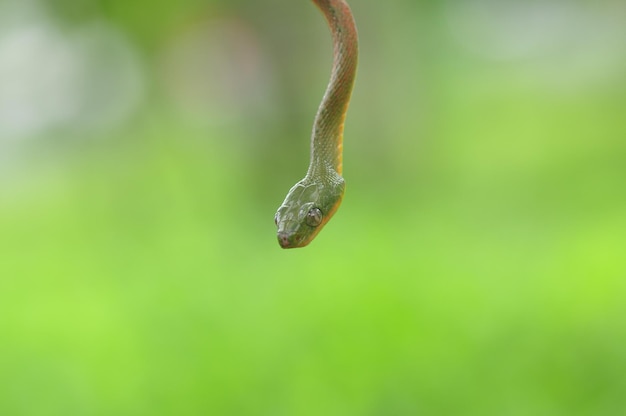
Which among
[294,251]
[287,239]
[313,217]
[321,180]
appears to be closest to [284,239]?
[287,239]

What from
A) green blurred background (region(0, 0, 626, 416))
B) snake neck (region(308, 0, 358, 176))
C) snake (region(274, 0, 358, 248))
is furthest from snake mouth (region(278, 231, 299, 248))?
green blurred background (region(0, 0, 626, 416))

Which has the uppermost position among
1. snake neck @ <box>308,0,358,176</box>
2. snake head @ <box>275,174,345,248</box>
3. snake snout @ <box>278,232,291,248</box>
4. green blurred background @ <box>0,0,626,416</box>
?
snake neck @ <box>308,0,358,176</box>

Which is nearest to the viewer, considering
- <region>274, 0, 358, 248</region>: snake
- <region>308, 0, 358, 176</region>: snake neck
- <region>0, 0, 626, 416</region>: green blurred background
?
<region>308, 0, 358, 176</region>: snake neck

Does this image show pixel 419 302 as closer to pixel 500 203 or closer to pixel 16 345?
pixel 16 345

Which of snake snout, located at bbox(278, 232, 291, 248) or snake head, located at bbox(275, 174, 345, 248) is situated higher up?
snake head, located at bbox(275, 174, 345, 248)

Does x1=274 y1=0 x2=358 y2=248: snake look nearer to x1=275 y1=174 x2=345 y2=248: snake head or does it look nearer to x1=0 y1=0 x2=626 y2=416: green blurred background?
x1=275 y1=174 x2=345 y2=248: snake head

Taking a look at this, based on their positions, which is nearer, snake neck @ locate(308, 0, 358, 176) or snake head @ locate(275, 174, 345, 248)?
snake neck @ locate(308, 0, 358, 176)

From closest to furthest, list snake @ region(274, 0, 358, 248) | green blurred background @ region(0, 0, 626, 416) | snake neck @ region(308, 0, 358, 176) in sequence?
snake neck @ region(308, 0, 358, 176)
snake @ region(274, 0, 358, 248)
green blurred background @ region(0, 0, 626, 416)
